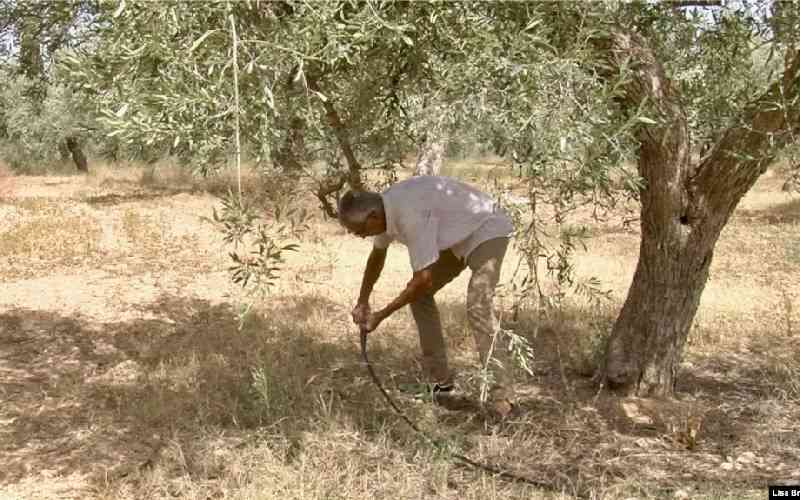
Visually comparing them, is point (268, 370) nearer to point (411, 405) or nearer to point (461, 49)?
point (411, 405)

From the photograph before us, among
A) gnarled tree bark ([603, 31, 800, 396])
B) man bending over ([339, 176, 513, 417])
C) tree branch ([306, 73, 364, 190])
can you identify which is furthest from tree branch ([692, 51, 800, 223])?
tree branch ([306, 73, 364, 190])

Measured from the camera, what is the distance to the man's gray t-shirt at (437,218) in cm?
479

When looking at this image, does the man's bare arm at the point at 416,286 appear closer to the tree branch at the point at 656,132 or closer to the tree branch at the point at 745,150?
the tree branch at the point at 656,132

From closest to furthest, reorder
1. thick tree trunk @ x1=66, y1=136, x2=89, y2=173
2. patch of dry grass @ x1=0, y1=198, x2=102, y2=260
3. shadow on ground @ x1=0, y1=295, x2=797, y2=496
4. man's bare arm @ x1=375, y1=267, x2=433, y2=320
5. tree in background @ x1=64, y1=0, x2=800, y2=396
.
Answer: tree in background @ x1=64, y1=0, x2=800, y2=396 → man's bare arm @ x1=375, y1=267, x2=433, y2=320 → shadow on ground @ x1=0, y1=295, x2=797, y2=496 → patch of dry grass @ x1=0, y1=198, x2=102, y2=260 → thick tree trunk @ x1=66, y1=136, x2=89, y2=173

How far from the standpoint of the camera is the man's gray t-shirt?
4.79 metres

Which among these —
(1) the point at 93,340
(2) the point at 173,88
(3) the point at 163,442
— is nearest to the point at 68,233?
(1) the point at 93,340

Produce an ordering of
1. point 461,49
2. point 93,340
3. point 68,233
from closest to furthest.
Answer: point 461,49 < point 93,340 < point 68,233

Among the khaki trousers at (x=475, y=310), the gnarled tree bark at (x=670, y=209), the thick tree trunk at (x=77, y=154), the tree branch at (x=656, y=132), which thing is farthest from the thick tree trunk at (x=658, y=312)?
the thick tree trunk at (x=77, y=154)

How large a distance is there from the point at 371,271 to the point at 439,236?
619 mm

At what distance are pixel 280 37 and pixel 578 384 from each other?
373 centimetres

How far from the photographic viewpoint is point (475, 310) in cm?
511

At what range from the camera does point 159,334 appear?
7.83m

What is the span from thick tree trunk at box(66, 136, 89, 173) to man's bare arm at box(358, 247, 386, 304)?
21257 mm

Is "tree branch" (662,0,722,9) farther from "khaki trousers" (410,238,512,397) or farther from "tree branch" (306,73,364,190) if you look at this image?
"tree branch" (306,73,364,190)
